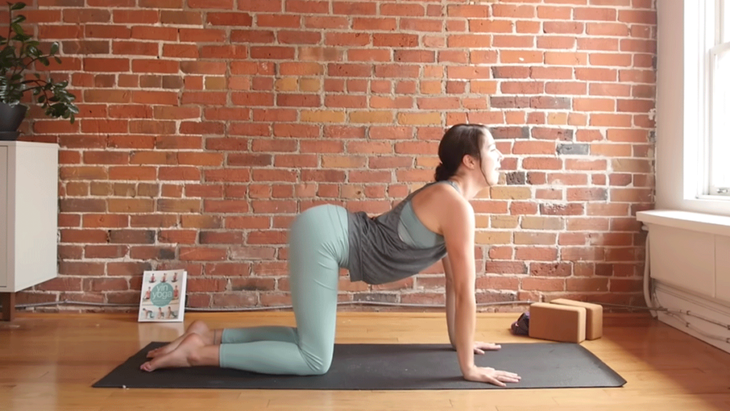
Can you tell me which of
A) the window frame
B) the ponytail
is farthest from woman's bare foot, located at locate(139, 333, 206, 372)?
the window frame

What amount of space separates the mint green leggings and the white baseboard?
193cm

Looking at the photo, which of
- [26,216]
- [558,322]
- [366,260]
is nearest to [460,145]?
[366,260]

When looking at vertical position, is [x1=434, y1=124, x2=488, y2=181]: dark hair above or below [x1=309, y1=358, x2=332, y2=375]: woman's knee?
above

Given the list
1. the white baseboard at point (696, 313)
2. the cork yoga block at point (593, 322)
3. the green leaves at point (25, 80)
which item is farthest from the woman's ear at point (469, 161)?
the green leaves at point (25, 80)

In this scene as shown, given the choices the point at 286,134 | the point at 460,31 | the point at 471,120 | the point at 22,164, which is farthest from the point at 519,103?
the point at 22,164

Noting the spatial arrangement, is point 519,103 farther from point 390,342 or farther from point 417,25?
point 390,342

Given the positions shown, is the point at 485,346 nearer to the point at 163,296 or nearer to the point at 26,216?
the point at 163,296

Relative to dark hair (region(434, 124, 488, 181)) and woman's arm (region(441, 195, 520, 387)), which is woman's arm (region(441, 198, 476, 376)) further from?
dark hair (region(434, 124, 488, 181))

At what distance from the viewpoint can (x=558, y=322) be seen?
332 cm

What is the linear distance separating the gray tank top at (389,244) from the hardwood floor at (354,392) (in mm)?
470

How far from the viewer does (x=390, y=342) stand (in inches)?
128

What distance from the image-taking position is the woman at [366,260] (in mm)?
2539

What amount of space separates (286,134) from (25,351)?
1768 mm

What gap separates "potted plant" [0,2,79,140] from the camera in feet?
11.6
